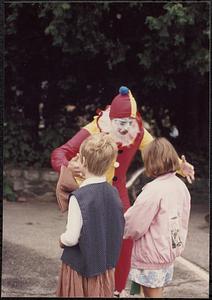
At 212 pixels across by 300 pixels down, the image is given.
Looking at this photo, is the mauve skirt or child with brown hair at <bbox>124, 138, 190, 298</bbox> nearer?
the mauve skirt

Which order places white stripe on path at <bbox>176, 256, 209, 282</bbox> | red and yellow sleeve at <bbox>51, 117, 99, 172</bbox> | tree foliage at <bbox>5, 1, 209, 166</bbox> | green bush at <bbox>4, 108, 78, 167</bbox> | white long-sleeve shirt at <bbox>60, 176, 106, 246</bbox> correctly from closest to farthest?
1. white long-sleeve shirt at <bbox>60, 176, 106, 246</bbox>
2. red and yellow sleeve at <bbox>51, 117, 99, 172</bbox>
3. white stripe on path at <bbox>176, 256, 209, 282</bbox>
4. tree foliage at <bbox>5, 1, 209, 166</bbox>
5. green bush at <bbox>4, 108, 78, 167</bbox>

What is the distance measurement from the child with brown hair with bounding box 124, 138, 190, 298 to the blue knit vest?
0.17 meters

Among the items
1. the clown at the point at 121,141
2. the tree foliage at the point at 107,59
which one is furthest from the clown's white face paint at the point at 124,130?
the tree foliage at the point at 107,59

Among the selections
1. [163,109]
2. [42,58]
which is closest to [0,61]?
[42,58]

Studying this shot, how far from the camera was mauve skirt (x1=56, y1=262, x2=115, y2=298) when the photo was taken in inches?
125

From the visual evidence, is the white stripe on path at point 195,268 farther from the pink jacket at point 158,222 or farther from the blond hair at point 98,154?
the blond hair at point 98,154

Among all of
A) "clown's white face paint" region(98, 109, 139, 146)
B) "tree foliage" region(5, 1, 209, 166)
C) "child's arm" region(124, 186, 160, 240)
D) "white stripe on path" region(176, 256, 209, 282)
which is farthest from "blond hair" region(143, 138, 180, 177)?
"tree foliage" region(5, 1, 209, 166)

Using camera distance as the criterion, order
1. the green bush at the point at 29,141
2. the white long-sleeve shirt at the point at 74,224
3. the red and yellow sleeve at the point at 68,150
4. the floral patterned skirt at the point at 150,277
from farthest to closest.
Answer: the green bush at the point at 29,141
the red and yellow sleeve at the point at 68,150
the floral patterned skirt at the point at 150,277
the white long-sleeve shirt at the point at 74,224

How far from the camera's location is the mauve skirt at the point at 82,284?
3166 mm

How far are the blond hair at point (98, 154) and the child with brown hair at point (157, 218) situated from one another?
31cm

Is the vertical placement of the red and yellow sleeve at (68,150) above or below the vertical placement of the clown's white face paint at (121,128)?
below

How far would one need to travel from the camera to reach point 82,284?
10.5 ft

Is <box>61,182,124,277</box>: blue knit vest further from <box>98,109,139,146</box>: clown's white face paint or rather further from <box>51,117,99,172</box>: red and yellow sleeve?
<box>98,109,139,146</box>: clown's white face paint

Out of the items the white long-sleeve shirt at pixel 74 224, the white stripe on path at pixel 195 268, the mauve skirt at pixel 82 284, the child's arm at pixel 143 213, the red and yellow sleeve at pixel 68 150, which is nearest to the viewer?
the white long-sleeve shirt at pixel 74 224
